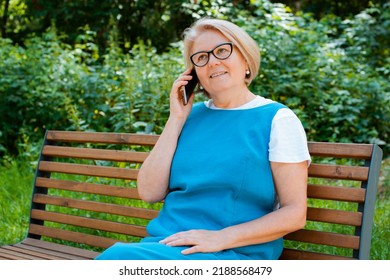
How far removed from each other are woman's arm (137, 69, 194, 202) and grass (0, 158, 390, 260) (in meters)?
1.39

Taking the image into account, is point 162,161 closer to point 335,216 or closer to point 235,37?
point 235,37

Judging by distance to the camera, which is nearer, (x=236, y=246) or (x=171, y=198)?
(x=236, y=246)

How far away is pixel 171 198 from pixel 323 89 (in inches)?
164

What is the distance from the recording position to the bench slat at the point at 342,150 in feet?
8.34

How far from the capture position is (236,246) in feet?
8.05

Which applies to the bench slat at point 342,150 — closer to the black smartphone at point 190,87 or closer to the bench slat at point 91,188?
the black smartphone at point 190,87

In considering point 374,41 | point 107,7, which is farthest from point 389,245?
point 107,7

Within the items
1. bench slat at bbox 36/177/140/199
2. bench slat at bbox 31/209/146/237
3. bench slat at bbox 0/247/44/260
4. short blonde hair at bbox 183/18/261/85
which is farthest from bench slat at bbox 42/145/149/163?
short blonde hair at bbox 183/18/261/85

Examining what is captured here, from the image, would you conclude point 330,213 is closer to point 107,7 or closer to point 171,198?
point 171,198

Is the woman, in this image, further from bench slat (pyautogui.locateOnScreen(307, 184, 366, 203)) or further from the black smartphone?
bench slat (pyautogui.locateOnScreen(307, 184, 366, 203))

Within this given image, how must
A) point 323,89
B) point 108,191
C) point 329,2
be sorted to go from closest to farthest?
point 108,191
point 323,89
point 329,2

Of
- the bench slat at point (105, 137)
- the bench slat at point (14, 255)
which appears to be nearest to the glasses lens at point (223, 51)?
the bench slat at point (105, 137)
